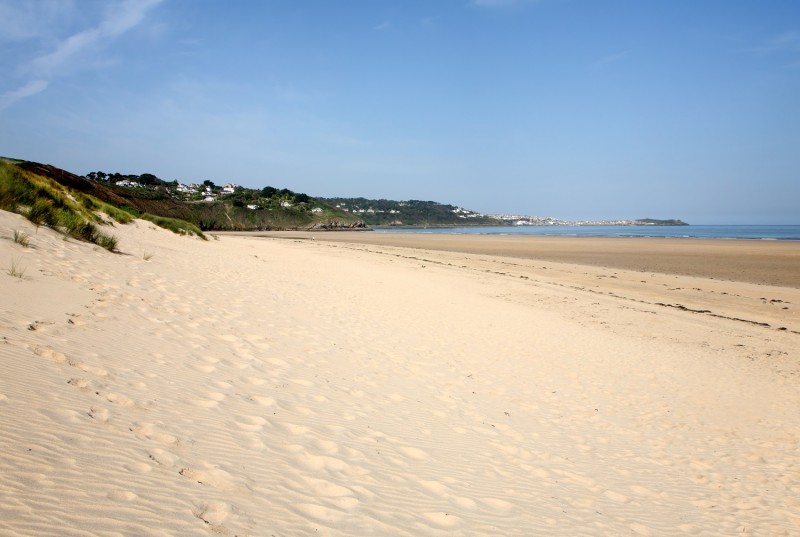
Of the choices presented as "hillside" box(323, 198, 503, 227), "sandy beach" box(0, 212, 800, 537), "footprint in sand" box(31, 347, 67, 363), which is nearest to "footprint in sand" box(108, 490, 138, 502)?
"sandy beach" box(0, 212, 800, 537)

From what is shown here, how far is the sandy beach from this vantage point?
2764 mm

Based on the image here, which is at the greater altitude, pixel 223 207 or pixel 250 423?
pixel 223 207

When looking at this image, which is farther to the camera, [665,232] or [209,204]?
[665,232]

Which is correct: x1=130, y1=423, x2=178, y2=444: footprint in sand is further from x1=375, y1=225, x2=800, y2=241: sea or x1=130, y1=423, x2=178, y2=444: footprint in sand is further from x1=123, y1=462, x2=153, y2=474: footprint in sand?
x1=375, y1=225, x2=800, y2=241: sea

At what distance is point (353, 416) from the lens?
4.64 m

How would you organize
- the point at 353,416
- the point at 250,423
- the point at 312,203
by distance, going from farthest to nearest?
the point at 312,203, the point at 353,416, the point at 250,423

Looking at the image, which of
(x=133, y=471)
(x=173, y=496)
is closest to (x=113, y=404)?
(x=133, y=471)

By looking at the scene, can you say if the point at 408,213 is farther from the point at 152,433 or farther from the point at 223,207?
the point at 152,433

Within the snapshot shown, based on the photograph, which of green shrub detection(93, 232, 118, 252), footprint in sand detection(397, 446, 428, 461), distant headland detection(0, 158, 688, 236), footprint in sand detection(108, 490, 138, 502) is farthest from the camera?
distant headland detection(0, 158, 688, 236)

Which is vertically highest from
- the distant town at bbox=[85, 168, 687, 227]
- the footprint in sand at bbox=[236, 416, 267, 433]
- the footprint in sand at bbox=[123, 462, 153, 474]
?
the distant town at bbox=[85, 168, 687, 227]

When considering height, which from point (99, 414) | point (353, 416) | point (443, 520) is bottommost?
point (443, 520)

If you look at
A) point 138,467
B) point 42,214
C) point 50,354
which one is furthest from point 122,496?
point 42,214

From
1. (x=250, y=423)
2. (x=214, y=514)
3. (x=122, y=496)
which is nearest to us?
(x=122, y=496)

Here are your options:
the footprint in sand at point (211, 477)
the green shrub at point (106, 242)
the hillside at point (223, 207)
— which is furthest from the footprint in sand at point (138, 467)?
the hillside at point (223, 207)
